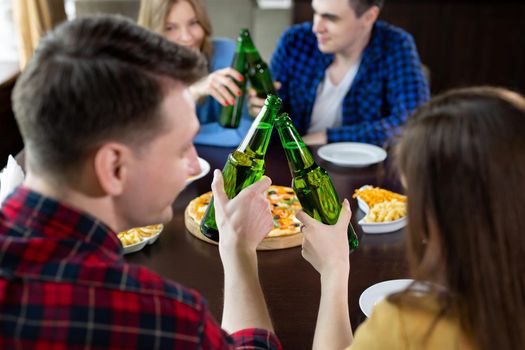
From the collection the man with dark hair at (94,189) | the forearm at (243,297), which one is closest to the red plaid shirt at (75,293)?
the man with dark hair at (94,189)

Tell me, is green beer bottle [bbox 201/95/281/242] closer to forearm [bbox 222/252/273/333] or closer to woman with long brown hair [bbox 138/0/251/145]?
forearm [bbox 222/252/273/333]

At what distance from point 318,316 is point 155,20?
4.95ft

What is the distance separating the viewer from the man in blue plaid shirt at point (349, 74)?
87.8 inches

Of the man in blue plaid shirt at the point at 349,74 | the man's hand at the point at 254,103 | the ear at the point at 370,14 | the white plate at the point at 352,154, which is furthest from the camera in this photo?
the ear at the point at 370,14

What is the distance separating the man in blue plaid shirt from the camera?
7.32ft

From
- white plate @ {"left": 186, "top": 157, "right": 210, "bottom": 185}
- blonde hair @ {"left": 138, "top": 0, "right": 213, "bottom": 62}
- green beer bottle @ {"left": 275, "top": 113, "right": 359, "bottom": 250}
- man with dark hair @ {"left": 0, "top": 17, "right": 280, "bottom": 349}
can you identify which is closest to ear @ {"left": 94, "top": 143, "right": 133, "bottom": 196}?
man with dark hair @ {"left": 0, "top": 17, "right": 280, "bottom": 349}

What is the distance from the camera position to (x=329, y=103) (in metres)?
2.47

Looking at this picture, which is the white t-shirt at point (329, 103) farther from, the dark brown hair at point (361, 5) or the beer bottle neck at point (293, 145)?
the beer bottle neck at point (293, 145)

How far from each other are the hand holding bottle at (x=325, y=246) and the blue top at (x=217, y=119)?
850 millimetres

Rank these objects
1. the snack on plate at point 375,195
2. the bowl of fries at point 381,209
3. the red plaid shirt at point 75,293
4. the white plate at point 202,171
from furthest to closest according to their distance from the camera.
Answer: the white plate at point 202,171 → the snack on plate at point 375,195 → the bowl of fries at point 381,209 → the red plaid shirt at point 75,293

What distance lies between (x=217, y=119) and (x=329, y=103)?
0.48 meters

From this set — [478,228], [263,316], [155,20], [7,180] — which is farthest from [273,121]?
[155,20]

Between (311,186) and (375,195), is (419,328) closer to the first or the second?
(311,186)

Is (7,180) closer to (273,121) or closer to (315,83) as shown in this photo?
(273,121)
